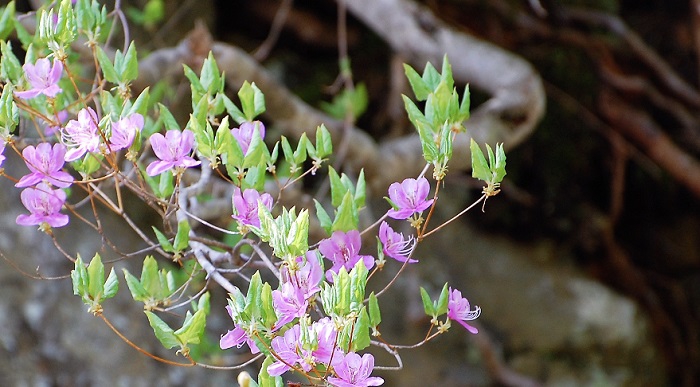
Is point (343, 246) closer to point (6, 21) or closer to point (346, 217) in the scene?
point (346, 217)

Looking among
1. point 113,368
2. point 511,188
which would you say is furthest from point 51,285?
point 511,188

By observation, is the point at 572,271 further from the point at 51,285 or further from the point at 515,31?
the point at 51,285

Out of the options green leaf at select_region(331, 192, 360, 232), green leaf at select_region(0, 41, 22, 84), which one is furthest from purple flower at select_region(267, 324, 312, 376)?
green leaf at select_region(0, 41, 22, 84)

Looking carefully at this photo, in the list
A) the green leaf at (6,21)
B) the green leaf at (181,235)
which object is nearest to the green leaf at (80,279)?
the green leaf at (181,235)

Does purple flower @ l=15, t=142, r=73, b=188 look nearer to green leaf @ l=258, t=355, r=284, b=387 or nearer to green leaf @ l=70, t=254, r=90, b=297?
green leaf @ l=70, t=254, r=90, b=297

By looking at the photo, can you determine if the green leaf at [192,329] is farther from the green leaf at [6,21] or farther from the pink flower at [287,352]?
the green leaf at [6,21]
